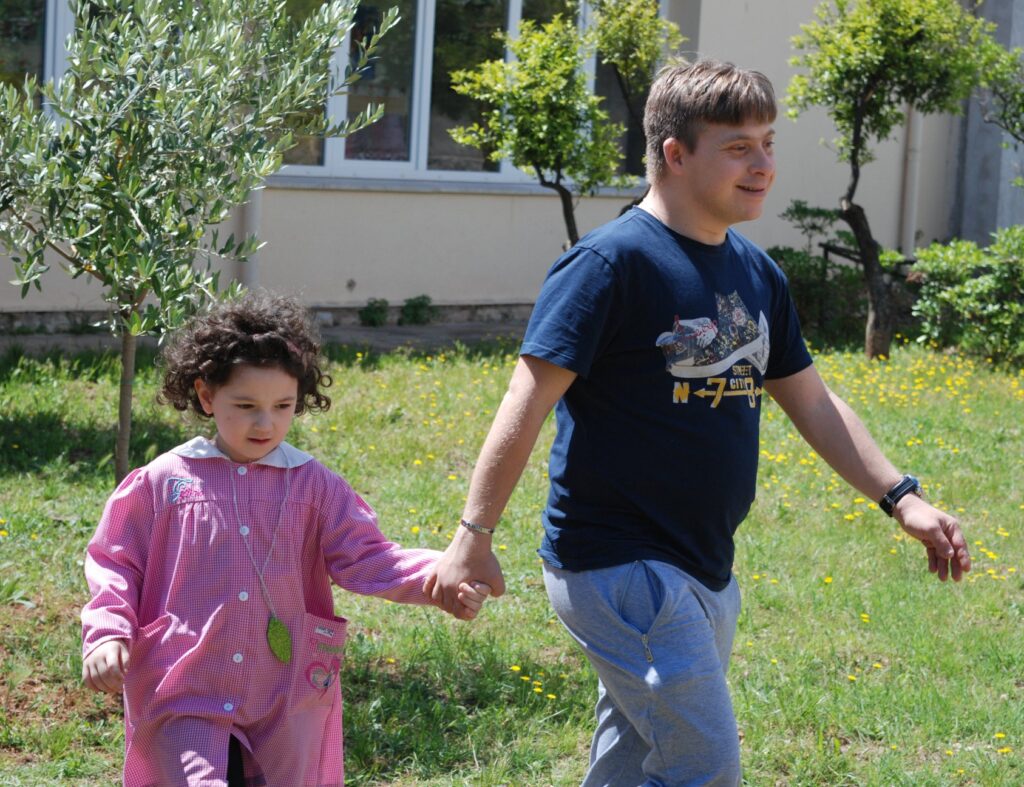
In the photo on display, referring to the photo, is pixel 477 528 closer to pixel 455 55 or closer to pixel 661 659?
pixel 661 659

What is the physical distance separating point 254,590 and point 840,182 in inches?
540

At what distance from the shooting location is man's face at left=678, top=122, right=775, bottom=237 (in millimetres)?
2902

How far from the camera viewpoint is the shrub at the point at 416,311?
1199 centimetres

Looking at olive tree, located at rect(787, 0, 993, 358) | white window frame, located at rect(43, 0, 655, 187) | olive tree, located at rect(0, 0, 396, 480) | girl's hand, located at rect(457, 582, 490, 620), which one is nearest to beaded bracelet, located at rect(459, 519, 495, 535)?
girl's hand, located at rect(457, 582, 490, 620)

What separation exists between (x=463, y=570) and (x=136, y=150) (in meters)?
2.21

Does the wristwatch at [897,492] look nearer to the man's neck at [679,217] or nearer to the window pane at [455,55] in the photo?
the man's neck at [679,217]

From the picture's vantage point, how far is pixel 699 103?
9.51 ft

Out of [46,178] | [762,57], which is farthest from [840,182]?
[46,178]

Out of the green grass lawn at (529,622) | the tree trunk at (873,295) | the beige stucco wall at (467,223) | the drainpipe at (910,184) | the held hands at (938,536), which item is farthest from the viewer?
the drainpipe at (910,184)

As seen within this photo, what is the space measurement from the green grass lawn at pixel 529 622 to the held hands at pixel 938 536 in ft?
3.86

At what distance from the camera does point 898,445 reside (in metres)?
8.15

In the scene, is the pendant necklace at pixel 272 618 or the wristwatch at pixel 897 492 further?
the wristwatch at pixel 897 492

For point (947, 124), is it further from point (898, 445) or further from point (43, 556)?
point (43, 556)

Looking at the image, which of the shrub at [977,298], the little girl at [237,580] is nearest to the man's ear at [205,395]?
the little girl at [237,580]
